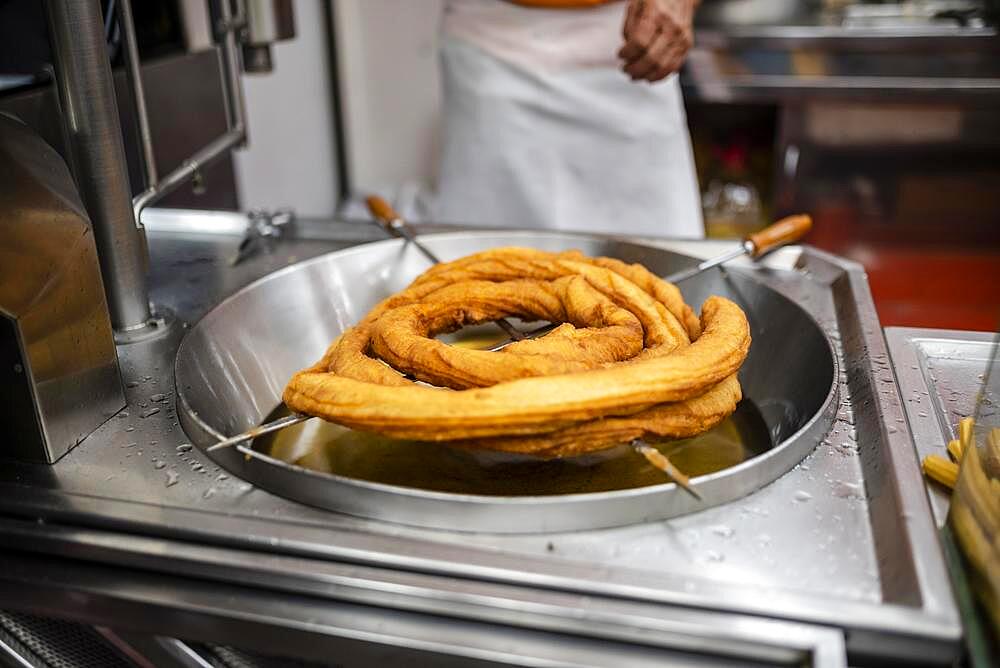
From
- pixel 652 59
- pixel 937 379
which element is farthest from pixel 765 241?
pixel 652 59

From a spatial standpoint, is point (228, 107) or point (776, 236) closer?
point (776, 236)

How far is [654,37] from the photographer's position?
48.3 inches

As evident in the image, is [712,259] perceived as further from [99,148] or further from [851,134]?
[851,134]

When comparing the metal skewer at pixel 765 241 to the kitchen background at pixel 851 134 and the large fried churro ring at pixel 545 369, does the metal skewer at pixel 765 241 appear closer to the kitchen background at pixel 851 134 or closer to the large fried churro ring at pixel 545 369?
the large fried churro ring at pixel 545 369

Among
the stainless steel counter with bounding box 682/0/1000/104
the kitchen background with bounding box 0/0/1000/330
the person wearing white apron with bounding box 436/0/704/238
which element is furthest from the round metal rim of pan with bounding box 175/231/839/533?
the stainless steel counter with bounding box 682/0/1000/104

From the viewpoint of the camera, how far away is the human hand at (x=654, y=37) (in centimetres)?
121

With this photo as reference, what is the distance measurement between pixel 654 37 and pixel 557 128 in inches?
18.6

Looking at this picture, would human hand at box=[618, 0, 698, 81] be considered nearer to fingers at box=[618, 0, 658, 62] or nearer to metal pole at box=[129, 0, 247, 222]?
fingers at box=[618, 0, 658, 62]

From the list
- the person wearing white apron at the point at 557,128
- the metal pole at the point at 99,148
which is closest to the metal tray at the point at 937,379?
the metal pole at the point at 99,148

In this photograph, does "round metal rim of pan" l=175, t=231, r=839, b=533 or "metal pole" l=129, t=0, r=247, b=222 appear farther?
"metal pole" l=129, t=0, r=247, b=222

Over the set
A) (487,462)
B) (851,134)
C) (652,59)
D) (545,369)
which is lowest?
(851,134)

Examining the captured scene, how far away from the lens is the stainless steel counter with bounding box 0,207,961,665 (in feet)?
1.55

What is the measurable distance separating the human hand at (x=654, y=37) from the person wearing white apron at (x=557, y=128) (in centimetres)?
36

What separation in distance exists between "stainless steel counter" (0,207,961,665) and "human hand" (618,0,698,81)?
0.75 meters
